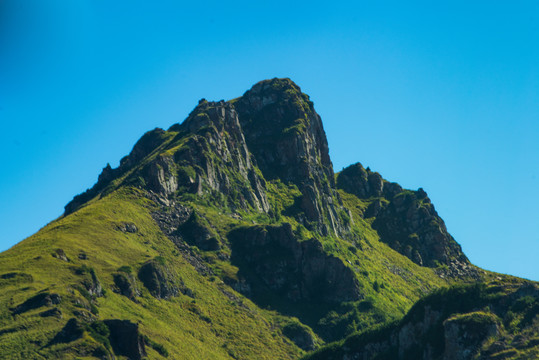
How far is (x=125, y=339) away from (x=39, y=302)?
2048 centimetres

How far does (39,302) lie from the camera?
14775 cm

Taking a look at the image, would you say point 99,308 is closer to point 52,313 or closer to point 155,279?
point 52,313

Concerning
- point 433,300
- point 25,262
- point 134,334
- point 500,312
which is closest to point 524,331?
point 500,312

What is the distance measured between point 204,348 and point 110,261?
36.6 metres

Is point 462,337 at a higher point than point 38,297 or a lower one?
higher

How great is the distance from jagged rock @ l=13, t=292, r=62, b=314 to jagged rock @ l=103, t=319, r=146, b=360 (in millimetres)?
12621

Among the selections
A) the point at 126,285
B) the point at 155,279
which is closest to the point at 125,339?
the point at 126,285

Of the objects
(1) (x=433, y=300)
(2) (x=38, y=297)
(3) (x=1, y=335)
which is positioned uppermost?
(1) (x=433, y=300)

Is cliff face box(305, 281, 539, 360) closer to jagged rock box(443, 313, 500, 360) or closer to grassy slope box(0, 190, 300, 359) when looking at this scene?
jagged rock box(443, 313, 500, 360)

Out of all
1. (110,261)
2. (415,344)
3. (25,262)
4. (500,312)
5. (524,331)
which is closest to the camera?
(524,331)

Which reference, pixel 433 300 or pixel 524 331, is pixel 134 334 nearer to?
pixel 433 300

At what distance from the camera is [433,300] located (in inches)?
6240

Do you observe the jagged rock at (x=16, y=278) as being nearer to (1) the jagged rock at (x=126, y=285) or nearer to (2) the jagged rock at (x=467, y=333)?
(1) the jagged rock at (x=126, y=285)

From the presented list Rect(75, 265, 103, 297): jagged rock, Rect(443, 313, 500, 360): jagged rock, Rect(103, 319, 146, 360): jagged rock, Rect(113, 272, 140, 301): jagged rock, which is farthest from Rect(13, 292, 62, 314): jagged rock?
Rect(443, 313, 500, 360): jagged rock
